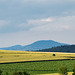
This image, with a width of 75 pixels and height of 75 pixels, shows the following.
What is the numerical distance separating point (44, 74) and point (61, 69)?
14.5m

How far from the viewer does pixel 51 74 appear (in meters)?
72.6

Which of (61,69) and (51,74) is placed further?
(51,74)

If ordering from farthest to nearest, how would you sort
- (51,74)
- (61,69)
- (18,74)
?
(51,74) → (61,69) → (18,74)

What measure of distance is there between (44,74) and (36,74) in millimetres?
2531

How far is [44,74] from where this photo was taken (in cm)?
7356

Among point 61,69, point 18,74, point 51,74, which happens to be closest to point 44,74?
point 51,74

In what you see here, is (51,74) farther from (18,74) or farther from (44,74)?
(18,74)

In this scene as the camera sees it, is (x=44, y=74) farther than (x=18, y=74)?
Yes

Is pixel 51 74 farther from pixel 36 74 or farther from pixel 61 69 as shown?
pixel 61 69

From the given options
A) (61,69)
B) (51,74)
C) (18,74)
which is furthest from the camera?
(51,74)

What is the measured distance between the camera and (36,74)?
73562 millimetres

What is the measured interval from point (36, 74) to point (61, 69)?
608 inches


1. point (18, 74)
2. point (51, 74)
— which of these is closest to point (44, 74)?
point (51, 74)

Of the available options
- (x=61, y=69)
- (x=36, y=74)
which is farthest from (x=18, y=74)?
(x=36, y=74)
